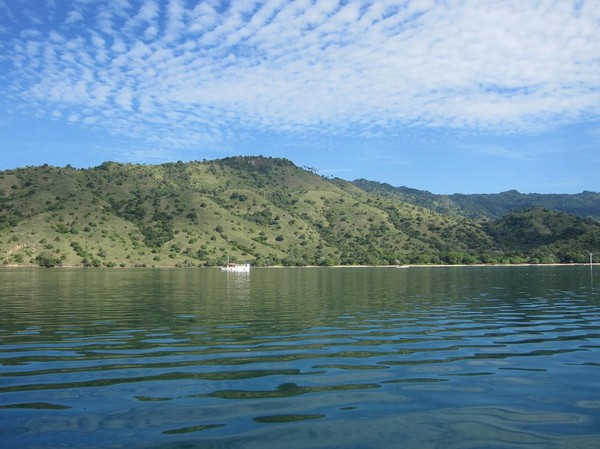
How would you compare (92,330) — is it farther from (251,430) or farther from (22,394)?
(251,430)

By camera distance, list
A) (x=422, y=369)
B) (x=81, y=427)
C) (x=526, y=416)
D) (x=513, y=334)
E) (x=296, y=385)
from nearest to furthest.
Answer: (x=81, y=427) < (x=526, y=416) < (x=296, y=385) < (x=422, y=369) < (x=513, y=334)

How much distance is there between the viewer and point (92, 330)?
30.4m

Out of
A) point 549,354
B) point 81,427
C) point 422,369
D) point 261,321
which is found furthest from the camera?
point 261,321

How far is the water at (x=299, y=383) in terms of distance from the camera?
41.1 feet

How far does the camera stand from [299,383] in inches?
685

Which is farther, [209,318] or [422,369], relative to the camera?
[209,318]

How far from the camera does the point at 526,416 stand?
46.1 feet

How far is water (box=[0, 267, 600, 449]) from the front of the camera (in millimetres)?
12516

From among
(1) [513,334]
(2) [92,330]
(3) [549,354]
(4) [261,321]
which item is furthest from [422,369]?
(2) [92,330]

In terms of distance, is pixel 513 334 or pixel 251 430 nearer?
pixel 251 430

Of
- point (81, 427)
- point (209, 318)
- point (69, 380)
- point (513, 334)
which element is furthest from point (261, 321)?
point (81, 427)

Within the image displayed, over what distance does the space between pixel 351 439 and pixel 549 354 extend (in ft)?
47.7

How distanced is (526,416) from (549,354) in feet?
33.3

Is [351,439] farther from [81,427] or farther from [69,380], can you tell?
[69,380]
